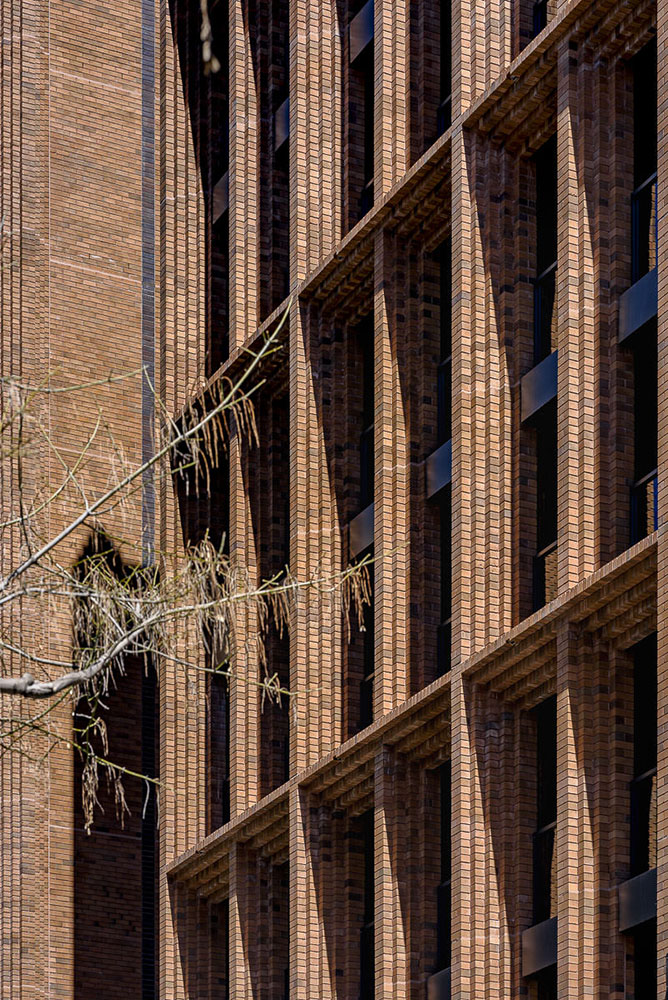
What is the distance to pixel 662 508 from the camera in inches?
929

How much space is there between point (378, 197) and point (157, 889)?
1265 cm

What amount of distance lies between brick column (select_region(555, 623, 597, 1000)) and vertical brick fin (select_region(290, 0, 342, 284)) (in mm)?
10249

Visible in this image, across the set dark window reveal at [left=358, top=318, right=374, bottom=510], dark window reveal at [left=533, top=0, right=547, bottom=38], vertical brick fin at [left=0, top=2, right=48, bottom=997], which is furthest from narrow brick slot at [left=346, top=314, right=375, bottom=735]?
vertical brick fin at [left=0, top=2, right=48, bottom=997]

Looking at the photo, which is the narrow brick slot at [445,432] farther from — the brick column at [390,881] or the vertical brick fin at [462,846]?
the vertical brick fin at [462,846]

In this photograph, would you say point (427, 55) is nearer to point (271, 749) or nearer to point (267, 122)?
point (267, 122)

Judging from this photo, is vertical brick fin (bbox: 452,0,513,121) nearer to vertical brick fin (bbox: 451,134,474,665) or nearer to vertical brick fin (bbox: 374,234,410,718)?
vertical brick fin (bbox: 451,134,474,665)

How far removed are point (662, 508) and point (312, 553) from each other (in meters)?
10.2


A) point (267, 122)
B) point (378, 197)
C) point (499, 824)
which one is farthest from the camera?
point (267, 122)

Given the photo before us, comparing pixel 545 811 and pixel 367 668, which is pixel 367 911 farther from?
pixel 545 811

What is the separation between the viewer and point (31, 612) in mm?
40312

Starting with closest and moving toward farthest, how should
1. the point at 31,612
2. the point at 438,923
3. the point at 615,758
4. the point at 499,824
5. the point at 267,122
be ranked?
the point at 615,758 → the point at 499,824 → the point at 438,923 → the point at 267,122 → the point at 31,612

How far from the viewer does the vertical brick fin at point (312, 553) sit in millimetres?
32219

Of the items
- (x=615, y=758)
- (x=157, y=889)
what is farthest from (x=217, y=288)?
(x=615, y=758)

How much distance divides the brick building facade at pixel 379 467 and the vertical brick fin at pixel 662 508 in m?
0.07
